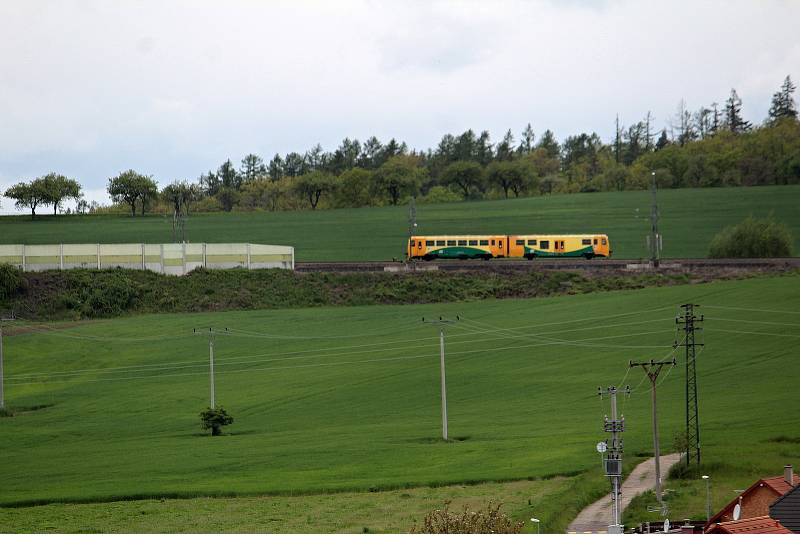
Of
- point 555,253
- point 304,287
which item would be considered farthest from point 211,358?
point 555,253

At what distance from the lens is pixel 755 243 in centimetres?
12394

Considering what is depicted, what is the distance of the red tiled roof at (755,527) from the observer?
33906 mm

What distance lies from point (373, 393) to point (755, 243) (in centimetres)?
6034

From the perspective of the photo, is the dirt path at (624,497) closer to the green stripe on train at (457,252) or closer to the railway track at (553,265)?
the railway track at (553,265)

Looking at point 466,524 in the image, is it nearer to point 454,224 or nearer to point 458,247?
point 458,247

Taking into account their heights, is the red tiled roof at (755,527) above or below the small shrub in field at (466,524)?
above

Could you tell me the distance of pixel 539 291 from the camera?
110 metres

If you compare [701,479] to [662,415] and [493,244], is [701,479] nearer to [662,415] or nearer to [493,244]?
[662,415]

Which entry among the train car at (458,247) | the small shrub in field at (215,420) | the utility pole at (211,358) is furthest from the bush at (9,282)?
the small shrub in field at (215,420)

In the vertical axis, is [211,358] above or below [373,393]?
above

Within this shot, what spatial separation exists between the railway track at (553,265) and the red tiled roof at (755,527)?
77.5 meters

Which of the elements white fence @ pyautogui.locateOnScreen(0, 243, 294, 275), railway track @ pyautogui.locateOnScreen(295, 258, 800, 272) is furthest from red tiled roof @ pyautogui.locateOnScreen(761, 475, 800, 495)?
white fence @ pyautogui.locateOnScreen(0, 243, 294, 275)

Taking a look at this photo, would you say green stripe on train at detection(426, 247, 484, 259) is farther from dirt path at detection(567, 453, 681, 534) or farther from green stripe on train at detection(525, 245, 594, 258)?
dirt path at detection(567, 453, 681, 534)

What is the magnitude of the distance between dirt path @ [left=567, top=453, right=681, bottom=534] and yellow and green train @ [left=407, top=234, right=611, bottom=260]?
64565mm
